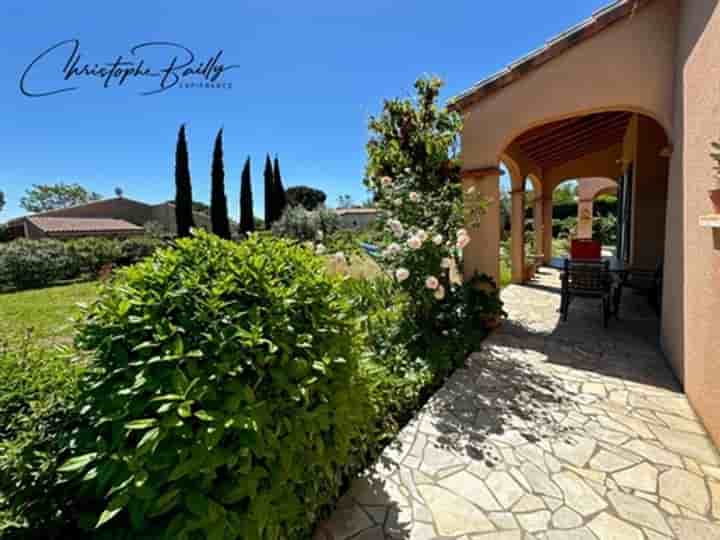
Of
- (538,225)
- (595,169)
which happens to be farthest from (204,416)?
(595,169)

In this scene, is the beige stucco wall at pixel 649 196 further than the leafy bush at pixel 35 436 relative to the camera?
Yes

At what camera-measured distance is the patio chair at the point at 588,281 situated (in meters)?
5.73

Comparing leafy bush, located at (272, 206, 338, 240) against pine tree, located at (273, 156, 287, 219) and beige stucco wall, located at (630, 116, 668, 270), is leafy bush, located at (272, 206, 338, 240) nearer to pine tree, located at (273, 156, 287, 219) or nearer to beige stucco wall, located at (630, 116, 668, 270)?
pine tree, located at (273, 156, 287, 219)

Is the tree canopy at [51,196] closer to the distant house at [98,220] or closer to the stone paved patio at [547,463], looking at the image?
the distant house at [98,220]

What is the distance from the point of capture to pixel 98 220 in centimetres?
2745

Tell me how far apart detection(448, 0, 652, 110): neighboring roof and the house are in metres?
0.01

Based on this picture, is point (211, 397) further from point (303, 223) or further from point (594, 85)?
point (303, 223)

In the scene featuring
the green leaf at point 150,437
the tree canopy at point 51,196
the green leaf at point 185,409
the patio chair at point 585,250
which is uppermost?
the tree canopy at point 51,196

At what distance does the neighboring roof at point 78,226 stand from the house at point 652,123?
2793cm

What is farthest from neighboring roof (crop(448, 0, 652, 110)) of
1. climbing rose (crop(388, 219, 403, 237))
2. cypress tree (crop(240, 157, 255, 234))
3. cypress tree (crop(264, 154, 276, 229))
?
cypress tree (crop(264, 154, 276, 229))

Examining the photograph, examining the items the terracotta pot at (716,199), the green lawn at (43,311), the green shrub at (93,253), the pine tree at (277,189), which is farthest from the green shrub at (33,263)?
the terracotta pot at (716,199)

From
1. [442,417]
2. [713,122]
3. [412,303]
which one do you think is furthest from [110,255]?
[713,122]

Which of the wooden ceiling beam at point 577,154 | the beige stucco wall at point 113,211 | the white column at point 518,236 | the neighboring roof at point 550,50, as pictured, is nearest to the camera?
the neighboring roof at point 550,50
